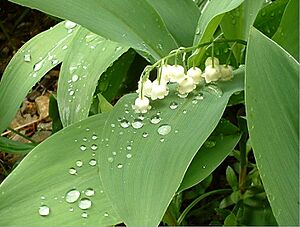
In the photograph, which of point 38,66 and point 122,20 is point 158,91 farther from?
point 38,66

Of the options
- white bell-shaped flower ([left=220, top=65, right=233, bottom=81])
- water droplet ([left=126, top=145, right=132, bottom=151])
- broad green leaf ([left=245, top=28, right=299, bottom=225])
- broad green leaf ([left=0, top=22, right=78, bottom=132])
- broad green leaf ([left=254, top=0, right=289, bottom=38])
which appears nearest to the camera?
broad green leaf ([left=245, top=28, right=299, bottom=225])

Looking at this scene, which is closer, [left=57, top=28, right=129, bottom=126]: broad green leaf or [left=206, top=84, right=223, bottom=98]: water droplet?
[left=206, top=84, right=223, bottom=98]: water droplet

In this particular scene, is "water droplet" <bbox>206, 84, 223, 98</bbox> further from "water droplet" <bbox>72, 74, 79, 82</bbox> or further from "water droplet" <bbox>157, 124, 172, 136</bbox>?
"water droplet" <bbox>72, 74, 79, 82</bbox>

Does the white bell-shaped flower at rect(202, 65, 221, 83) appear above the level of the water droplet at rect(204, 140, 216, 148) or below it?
above

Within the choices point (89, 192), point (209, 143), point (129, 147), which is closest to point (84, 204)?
point (89, 192)

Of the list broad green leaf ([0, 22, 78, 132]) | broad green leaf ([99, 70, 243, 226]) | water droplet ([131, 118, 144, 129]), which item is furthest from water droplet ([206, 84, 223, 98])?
broad green leaf ([0, 22, 78, 132])

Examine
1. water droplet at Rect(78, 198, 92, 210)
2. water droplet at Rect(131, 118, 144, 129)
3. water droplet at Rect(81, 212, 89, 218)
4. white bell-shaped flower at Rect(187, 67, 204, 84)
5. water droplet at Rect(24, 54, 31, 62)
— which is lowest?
water droplet at Rect(81, 212, 89, 218)

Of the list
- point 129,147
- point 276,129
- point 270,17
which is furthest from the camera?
point 270,17
